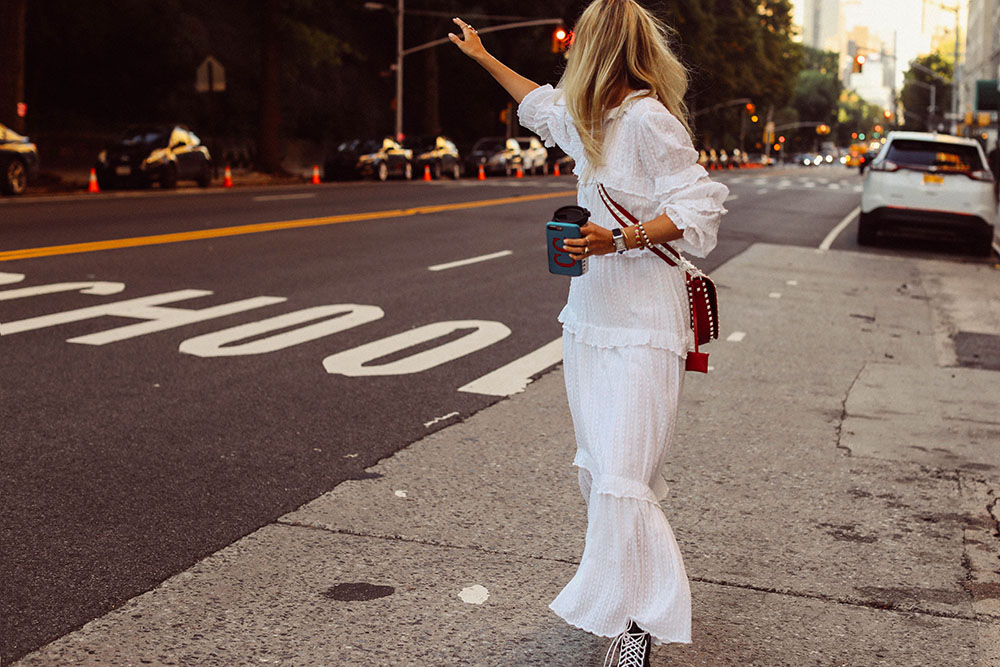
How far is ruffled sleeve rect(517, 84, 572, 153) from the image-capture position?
3.47m

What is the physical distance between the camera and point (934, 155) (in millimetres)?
18312

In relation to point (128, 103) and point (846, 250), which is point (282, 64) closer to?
point (128, 103)

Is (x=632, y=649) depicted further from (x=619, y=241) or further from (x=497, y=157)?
(x=497, y=157)

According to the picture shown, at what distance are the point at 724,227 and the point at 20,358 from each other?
610 inches

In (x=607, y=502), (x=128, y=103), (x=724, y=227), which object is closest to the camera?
(x=607, y=502)

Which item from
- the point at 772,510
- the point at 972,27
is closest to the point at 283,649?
the point at 772,510

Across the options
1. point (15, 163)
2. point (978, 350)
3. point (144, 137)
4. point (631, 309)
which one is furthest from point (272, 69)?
point (631, 309)

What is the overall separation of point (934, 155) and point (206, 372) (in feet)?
45.8

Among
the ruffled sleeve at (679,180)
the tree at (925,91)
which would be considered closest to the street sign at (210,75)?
the ruffled sleeve at (679,180)

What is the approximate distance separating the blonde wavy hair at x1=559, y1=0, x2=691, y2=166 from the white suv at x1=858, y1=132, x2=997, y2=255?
15.8m

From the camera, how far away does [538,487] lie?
17.3 feet

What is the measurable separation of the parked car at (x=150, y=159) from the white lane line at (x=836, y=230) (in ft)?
51.2

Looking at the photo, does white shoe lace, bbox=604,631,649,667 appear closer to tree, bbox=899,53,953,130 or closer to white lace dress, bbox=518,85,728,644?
white lace dress, bbox=518,85,728,644

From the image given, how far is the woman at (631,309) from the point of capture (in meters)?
3.24
